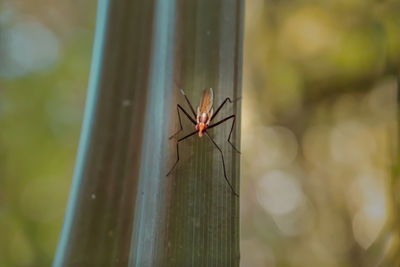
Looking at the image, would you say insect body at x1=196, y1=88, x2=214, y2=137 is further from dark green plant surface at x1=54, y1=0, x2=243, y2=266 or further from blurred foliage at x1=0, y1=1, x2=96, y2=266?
blurred foliage at x1=0, y1=1, x2=96, y2=266

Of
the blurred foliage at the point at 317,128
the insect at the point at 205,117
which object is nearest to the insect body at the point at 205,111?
the insect at the point at 205,117

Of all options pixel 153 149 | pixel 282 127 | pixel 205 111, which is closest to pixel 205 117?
pixel 205 111

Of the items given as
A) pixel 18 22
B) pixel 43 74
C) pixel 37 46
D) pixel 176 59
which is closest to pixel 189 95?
pixel 176 59

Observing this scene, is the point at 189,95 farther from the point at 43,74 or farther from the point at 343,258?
the point at 343,258

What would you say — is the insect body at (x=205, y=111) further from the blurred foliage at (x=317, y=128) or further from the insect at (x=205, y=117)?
the blurred foliage at (x=317, y=128)

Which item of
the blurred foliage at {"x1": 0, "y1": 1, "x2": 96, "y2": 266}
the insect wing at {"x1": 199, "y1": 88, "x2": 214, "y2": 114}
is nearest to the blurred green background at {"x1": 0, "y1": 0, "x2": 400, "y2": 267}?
the blurred foliage at {"x1": 0, "y1": 1, "x2": 96, "y2": 266}

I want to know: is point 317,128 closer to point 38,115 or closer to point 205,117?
A: point 205,117

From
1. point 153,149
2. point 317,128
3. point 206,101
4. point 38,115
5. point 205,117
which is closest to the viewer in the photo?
point 153,149
